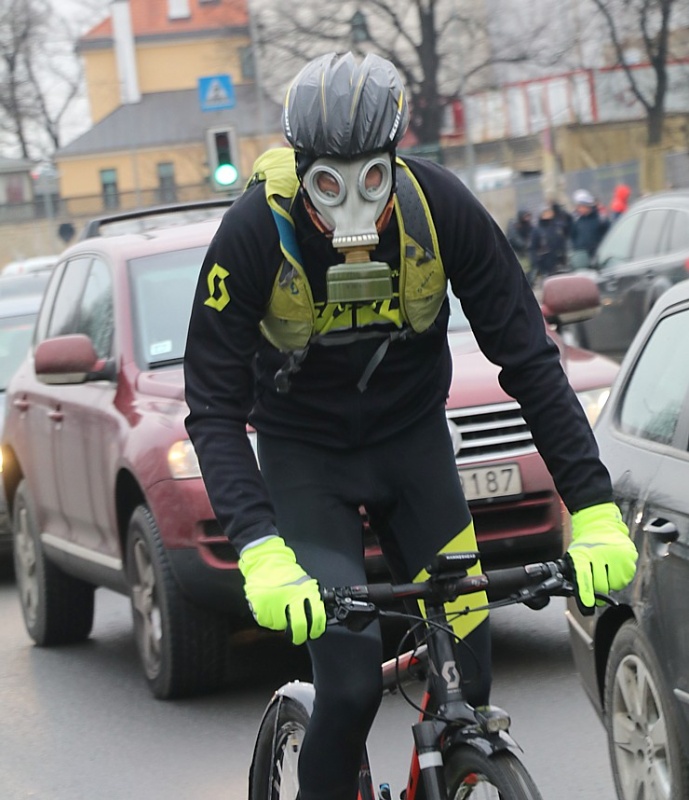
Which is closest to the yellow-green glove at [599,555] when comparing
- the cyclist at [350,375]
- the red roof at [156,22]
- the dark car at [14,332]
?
the cyclist at [350,375]

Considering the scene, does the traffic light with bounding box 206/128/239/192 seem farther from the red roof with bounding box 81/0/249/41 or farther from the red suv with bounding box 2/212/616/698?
the red roof with bounding box 81/0/249/41

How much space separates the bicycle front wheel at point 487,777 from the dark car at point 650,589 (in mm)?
1056

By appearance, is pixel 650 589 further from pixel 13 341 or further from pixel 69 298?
pixel 13 341

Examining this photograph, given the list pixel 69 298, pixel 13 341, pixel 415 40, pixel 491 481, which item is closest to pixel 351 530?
pixel 491 481

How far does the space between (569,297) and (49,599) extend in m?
2.90

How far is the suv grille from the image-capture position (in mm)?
7016

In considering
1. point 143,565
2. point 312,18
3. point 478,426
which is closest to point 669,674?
point 478,426

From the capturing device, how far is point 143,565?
730 cm

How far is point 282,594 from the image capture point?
3195mm

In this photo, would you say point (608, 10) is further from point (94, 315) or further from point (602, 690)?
point (602, 690)

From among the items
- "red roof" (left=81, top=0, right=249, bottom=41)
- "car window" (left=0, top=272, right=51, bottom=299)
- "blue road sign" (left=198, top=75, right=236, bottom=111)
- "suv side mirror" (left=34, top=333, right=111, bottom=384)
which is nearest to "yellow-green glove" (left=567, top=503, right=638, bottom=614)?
"suv side mirror" (left=34, top=333, right=111, bottom=384)

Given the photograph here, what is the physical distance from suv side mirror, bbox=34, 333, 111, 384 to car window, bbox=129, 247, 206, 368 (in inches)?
9.9

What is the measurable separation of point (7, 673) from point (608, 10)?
4053 centimetres

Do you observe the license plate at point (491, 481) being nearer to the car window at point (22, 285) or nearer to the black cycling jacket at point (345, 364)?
the black cycling jacket at point (345, 364)
